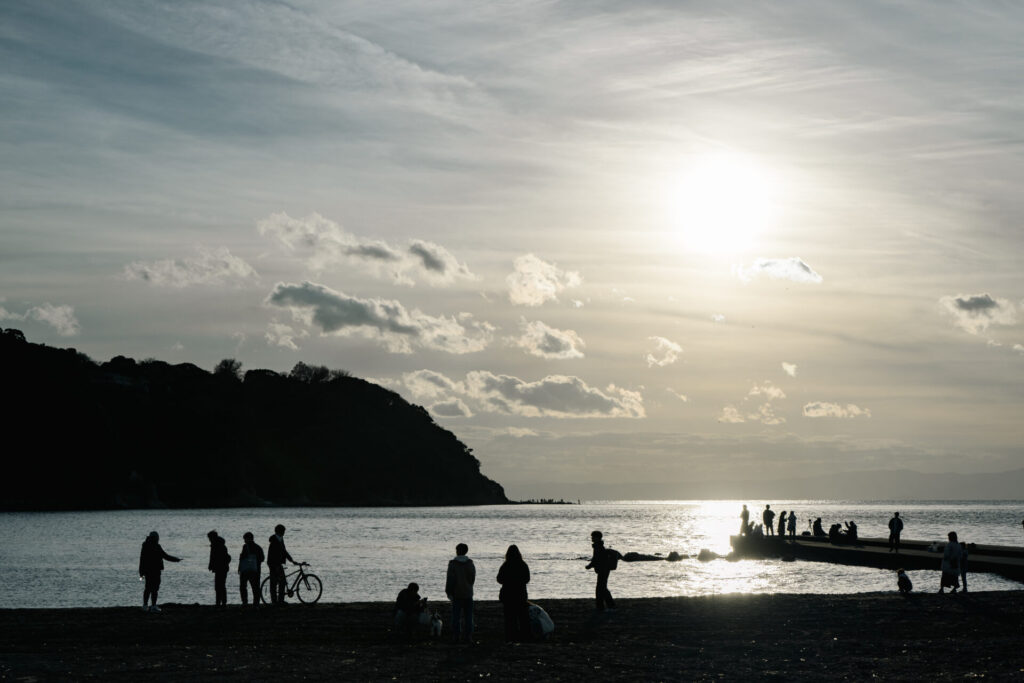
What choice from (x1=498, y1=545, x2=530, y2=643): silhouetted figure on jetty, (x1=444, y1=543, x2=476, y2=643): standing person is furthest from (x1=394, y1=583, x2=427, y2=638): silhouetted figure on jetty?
(x1=498, y1=545, x2=530, y2=643): silhouetted figure on jetty

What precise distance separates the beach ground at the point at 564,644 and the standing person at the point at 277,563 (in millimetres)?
1163

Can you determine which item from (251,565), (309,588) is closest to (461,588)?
(251,565)

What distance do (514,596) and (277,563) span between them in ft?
31.8

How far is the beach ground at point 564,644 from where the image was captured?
672 inches

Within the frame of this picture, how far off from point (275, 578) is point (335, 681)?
13871 millimetres

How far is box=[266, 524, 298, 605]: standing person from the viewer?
28625mm

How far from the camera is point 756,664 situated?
1783cm

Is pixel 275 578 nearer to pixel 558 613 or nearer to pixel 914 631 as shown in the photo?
pixel 558 613

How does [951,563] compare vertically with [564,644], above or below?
above

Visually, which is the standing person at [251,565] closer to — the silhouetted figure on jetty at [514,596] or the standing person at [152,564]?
the standing person at [152,564]

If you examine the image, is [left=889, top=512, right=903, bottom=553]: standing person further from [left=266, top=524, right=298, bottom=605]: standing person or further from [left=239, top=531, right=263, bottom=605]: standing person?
[left=239, top=531, right=263, bottom=605]: standing person

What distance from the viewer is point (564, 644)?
21.1 m

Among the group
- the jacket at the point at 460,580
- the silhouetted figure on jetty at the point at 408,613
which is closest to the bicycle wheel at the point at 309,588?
the silhouetted figure on jetty at the point at 408,613

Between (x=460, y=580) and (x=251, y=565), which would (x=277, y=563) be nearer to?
(x=251, y=565)
